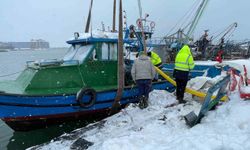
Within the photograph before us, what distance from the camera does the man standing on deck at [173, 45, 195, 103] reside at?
24.0ft

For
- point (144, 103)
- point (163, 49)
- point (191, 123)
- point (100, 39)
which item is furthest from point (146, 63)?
point (163, 49)

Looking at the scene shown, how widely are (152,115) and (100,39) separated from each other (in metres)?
3.08

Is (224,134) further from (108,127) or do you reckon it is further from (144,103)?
(144,103)

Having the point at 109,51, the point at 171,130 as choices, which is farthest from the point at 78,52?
the point at 171,130

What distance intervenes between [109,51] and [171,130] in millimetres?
4131

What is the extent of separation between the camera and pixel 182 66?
739cm

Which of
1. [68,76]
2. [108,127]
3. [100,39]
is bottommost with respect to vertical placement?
[108,127]

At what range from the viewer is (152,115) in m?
6.78

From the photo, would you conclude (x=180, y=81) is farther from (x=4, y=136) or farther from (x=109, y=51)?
(x=4, y=136)

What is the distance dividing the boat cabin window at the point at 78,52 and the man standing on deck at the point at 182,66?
2.74 m

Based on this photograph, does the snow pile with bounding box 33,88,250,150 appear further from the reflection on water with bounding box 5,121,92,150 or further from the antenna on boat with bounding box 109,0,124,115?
the reflection on water with bounding box 5,121,92,150

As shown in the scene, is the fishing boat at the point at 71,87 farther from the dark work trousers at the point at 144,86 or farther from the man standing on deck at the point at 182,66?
the man standing on deck at the point at 182,66

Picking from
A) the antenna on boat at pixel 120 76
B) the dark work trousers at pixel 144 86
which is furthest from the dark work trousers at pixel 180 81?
the antenna on boat at pixel 120 76

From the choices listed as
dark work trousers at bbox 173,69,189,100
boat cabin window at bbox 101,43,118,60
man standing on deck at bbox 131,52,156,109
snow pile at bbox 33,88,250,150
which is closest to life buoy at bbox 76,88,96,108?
snow pile at bbox 33,88,250,150
